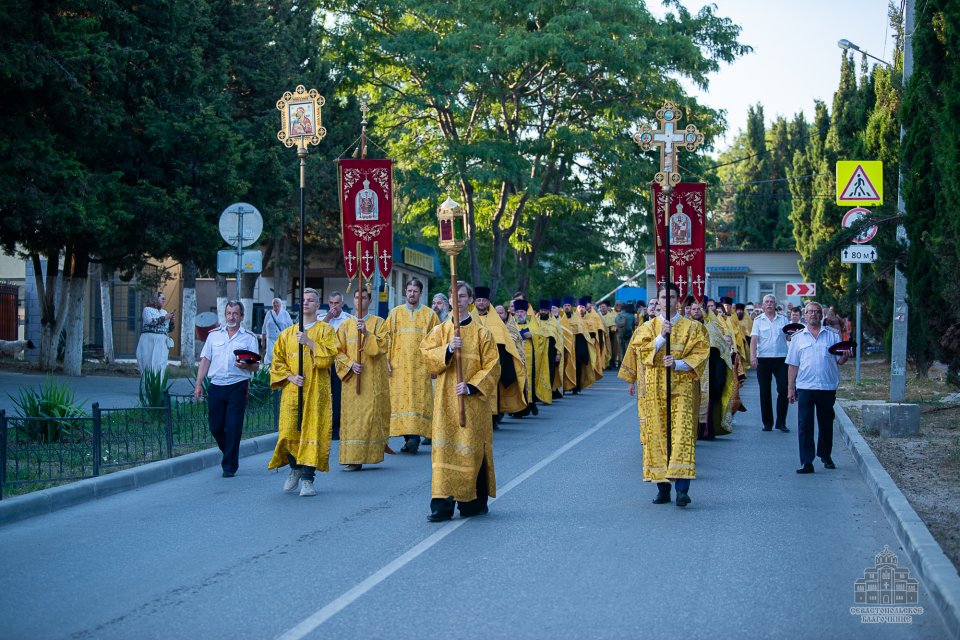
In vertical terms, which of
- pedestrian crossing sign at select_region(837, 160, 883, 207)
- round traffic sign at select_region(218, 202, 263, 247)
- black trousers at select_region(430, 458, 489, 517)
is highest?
pedestrian crossing sign at select_region(837, 160, 883, 207)

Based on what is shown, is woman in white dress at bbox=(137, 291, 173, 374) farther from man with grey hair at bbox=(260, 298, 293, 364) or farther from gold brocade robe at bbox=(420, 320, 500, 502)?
gold brocade robe at bbox=(420, 320, 500, 502)

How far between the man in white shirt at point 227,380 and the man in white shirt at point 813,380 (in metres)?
5.54

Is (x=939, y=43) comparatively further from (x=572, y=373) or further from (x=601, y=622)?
(x=601, y=622)

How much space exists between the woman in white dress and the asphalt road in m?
8.09

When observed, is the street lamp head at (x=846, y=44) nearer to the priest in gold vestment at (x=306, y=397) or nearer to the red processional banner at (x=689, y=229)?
the red processional banner at (x=689, y=229)

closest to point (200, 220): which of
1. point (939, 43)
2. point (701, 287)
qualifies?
point (701, 287)

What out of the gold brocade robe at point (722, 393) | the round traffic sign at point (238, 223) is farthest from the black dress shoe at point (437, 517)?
the round traffic sign at point (238, 223)

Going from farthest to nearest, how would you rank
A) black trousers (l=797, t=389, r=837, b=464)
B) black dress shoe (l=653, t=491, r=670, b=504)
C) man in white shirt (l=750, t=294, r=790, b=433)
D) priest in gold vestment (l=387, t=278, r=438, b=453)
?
1. man in white shirt (l=750, t=294, r=790, b=433)
2. priest in gold vestment (l=387, t=278, r=438, b=453)
3. black trousers (l=797, t=389, r=837, b=464)
4. black dress shoe (l=653, t=491, r=670, b=504)

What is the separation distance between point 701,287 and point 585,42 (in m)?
11.0

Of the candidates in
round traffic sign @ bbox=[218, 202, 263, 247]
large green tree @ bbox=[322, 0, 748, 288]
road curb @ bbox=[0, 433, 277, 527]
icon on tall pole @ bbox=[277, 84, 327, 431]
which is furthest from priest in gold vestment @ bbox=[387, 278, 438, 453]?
large green tree @ bbox=[322, 0, 748, 288]

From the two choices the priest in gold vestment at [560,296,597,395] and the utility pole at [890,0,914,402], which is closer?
the utility pole at [890,0,914,402]

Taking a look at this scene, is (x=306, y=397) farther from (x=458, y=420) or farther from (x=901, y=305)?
(x=901, y=305)

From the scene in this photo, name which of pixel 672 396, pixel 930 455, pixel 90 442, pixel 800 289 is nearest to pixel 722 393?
pixel 930 455

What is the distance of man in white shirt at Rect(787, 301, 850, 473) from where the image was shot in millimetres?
12211
